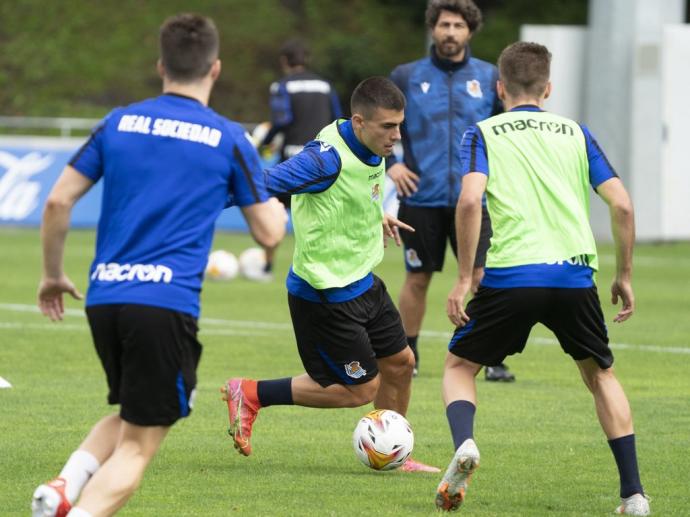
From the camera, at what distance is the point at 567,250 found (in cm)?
666

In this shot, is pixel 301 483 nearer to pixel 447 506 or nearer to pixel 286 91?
pixel 447 506

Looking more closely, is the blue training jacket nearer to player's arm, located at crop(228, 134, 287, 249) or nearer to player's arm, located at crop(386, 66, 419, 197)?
player's arm, located at crop(386, 66, 419, 197)

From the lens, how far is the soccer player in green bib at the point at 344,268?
739 cm

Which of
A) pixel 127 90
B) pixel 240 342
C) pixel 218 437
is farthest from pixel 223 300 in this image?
pixel 127 90

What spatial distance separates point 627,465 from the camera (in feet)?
21.6

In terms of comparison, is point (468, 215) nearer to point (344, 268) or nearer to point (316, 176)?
point (316, 176)

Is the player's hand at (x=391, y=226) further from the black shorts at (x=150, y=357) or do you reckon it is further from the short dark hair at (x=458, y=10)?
the short dark hair at (x=458, y=10)

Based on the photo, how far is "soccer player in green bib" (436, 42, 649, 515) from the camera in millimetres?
6613

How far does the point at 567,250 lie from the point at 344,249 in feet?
4.20

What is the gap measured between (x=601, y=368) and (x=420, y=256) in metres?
3.88

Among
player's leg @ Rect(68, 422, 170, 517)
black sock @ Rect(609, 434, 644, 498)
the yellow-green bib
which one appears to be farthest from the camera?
the yellow-green bib

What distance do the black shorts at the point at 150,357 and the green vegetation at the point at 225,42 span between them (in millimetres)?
33922

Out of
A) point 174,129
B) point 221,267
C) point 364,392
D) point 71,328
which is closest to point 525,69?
point 364,392

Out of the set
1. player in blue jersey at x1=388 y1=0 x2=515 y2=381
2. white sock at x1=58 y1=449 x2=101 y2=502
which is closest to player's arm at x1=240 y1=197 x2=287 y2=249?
white sock at x1=58 y1=449 x2=101 y2=502
